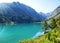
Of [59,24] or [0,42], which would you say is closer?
[0,42]

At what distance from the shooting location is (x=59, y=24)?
94.2 metres

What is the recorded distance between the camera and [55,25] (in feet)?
328

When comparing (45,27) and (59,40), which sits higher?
(45,27)

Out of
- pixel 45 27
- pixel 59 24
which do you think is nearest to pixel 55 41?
pixel 59 24

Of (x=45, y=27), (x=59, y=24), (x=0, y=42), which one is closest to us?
(x=0, y=42)

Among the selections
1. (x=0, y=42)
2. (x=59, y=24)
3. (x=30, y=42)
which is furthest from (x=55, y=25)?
(x=30, y=42)

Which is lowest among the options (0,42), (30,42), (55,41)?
(55,41)

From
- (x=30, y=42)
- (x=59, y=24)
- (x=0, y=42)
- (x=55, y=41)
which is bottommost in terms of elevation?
(x=55, y=41)

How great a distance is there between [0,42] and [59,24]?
39.6 metres

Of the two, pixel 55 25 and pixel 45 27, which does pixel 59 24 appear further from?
pixel 45 27

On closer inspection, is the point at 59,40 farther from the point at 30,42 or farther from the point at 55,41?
the point at 30,42

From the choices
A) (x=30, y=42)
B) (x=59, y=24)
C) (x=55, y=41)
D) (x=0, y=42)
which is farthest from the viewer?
(x=59, y=24)

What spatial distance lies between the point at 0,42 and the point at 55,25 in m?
40.9

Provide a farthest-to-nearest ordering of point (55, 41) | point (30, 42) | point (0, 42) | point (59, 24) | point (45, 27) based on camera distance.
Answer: point (45, 27), point (59, 24), point (0, 42), point (30, 42), point (55, 41)
